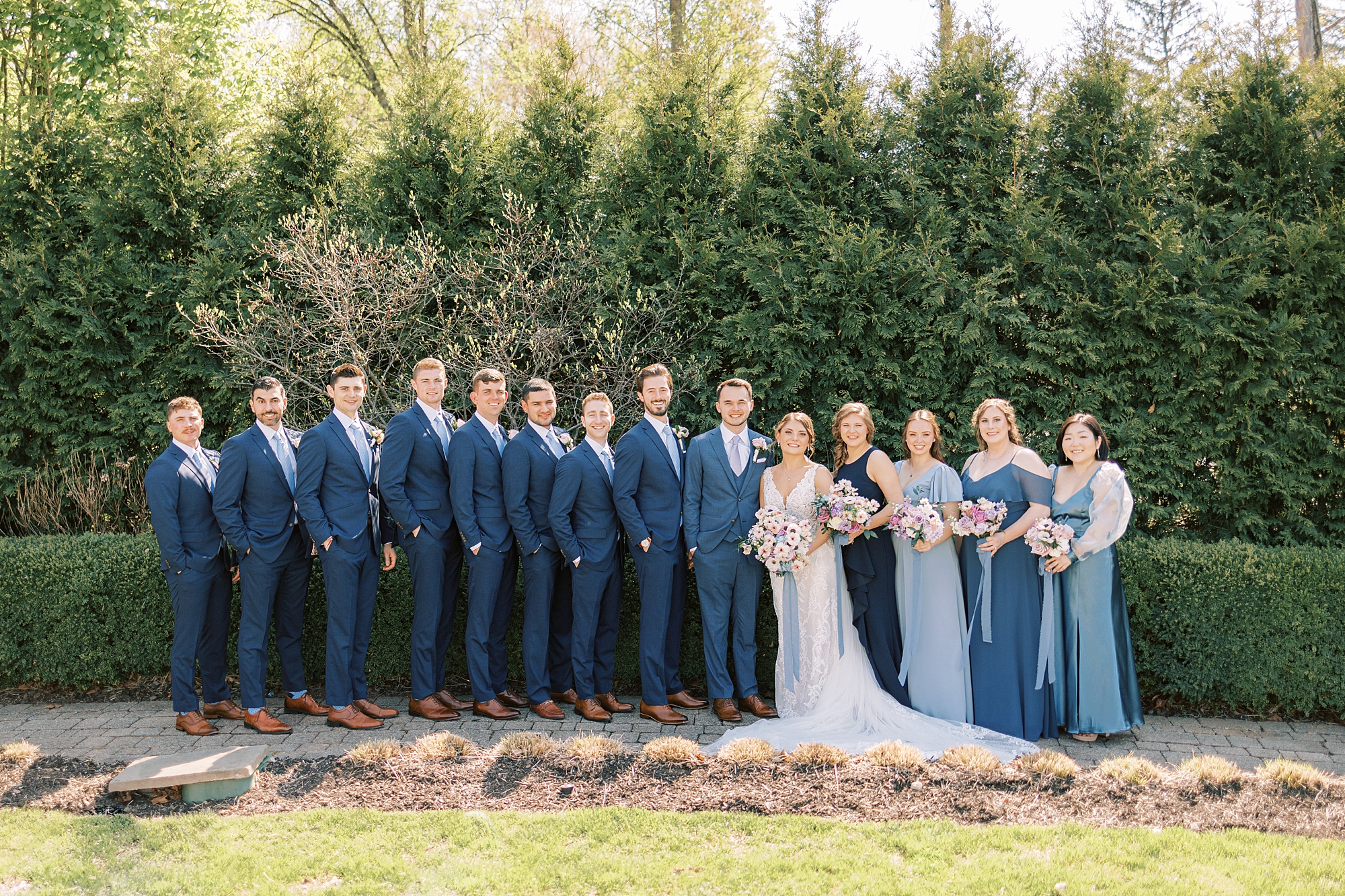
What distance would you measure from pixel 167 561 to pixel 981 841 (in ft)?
16.4

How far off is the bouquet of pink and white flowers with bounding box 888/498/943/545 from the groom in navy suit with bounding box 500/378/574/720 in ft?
7.29

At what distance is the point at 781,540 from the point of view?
5.67 m

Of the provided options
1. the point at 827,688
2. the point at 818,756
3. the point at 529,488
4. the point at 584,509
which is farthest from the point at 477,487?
the point at 818,756

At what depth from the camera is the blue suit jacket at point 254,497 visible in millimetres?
5820

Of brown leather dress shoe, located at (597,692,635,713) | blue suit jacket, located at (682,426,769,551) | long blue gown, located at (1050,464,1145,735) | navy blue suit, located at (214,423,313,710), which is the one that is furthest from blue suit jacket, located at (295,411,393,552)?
long blue gown, located at (1050,464,1145,735)

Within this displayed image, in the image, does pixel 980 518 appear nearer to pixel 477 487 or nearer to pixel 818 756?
pixel 818 756

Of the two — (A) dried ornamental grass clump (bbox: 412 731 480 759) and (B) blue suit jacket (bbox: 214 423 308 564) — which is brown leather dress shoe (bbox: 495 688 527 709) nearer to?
(A) dried ornamental grass clump (bbox: 412 731 480 759)

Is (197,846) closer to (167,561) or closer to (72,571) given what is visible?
(167,561)

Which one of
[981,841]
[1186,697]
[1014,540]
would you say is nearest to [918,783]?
[981,841]

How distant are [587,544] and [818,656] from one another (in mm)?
1665

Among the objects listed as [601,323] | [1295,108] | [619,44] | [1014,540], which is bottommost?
[1014,540]

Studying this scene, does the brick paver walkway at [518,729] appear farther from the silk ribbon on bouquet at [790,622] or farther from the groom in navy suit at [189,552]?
the silk ribbon on bouquet at [790,622]

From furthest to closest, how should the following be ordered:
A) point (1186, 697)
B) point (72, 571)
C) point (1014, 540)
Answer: point (72, 571), point (1186, 697), point (1014, 540)

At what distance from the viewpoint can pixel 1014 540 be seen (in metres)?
5.84
